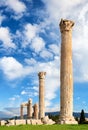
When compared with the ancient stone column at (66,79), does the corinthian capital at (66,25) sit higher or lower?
higher

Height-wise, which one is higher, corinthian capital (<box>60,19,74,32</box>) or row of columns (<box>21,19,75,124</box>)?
corinthian capital (<box>60,19,74,32</box>)

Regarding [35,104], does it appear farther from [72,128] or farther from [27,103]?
[72,128]

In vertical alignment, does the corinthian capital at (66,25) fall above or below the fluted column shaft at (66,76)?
above

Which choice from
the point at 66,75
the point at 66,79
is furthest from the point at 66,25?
the point at 66,79

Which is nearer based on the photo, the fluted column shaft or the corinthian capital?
the fluted column shaft

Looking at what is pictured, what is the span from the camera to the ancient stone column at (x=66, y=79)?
33562 millimetres

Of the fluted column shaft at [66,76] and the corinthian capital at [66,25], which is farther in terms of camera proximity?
the corinthian capital at [66,25]

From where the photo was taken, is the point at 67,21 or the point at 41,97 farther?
the point at 41,97

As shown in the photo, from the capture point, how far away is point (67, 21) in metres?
35.2

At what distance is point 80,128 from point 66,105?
23.1ft

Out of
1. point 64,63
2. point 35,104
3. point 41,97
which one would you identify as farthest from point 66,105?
point 35,104

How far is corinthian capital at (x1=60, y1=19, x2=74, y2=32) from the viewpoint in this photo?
34.9 m

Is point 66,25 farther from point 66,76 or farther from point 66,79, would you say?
point 66,79

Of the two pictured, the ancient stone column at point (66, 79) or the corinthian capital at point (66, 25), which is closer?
the ancient stone column at point (66, 79)
